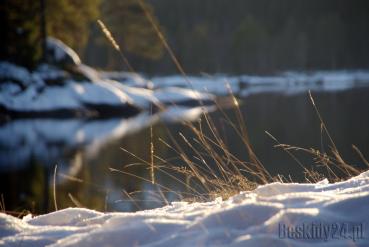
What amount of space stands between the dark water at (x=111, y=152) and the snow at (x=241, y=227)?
1922mm

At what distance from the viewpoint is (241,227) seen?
1.50m

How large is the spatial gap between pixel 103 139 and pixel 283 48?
47513 millimetres

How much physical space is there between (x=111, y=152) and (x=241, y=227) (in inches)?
392

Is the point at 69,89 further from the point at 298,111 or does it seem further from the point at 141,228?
the point at 141,228

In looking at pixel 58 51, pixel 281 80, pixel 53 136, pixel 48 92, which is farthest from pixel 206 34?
pixel 53 136

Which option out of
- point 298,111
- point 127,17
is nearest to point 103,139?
point 298,111

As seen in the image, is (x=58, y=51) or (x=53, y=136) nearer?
(x=53, y=136)

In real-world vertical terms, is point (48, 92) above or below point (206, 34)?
below

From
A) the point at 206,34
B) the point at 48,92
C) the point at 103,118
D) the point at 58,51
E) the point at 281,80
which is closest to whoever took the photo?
the point at 103,118

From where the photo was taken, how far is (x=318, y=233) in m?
1.44

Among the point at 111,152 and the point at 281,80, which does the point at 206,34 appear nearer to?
the point at 281,80

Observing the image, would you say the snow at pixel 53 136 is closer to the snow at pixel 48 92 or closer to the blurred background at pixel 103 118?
the blurred background at pixel 103 118

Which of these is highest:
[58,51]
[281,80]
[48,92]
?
[58,51]

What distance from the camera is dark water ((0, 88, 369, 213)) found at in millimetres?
7293
